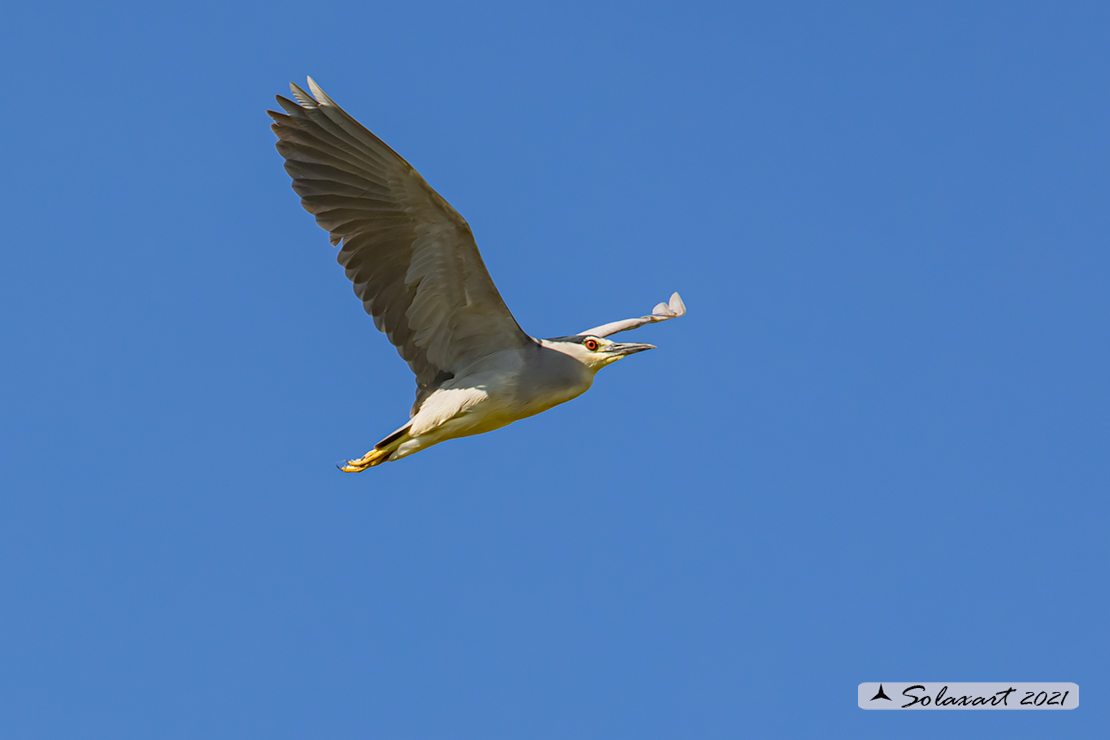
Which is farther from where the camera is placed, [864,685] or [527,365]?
[864,685]

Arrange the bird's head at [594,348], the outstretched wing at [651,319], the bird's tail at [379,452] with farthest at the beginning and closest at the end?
the outstretched wing at [651,319] → the bird's head at [594,348] → the bird's tail at [379,452]

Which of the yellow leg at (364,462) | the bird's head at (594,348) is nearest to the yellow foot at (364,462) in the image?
the yellow leg at (364,462)

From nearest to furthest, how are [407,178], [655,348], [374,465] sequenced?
[407,178], [374,465], [655,348]

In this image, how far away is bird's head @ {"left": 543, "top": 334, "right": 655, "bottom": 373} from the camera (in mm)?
11461

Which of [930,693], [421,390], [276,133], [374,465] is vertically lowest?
[930,693]

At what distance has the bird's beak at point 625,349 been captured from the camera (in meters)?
11.7

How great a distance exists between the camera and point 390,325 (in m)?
11.0

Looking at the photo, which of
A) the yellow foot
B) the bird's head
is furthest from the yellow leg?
the bird's head

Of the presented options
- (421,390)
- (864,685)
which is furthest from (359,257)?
(864,685)

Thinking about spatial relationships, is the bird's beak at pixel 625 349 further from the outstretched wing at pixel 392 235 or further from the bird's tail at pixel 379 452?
the bird's tail at pixel 379 452

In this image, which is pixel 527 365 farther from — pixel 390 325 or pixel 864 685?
pixel 864 685

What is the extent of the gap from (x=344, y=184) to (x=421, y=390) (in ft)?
6.92

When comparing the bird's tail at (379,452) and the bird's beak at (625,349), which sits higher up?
the bird's beak at (625,349)

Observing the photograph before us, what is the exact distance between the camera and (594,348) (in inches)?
458
